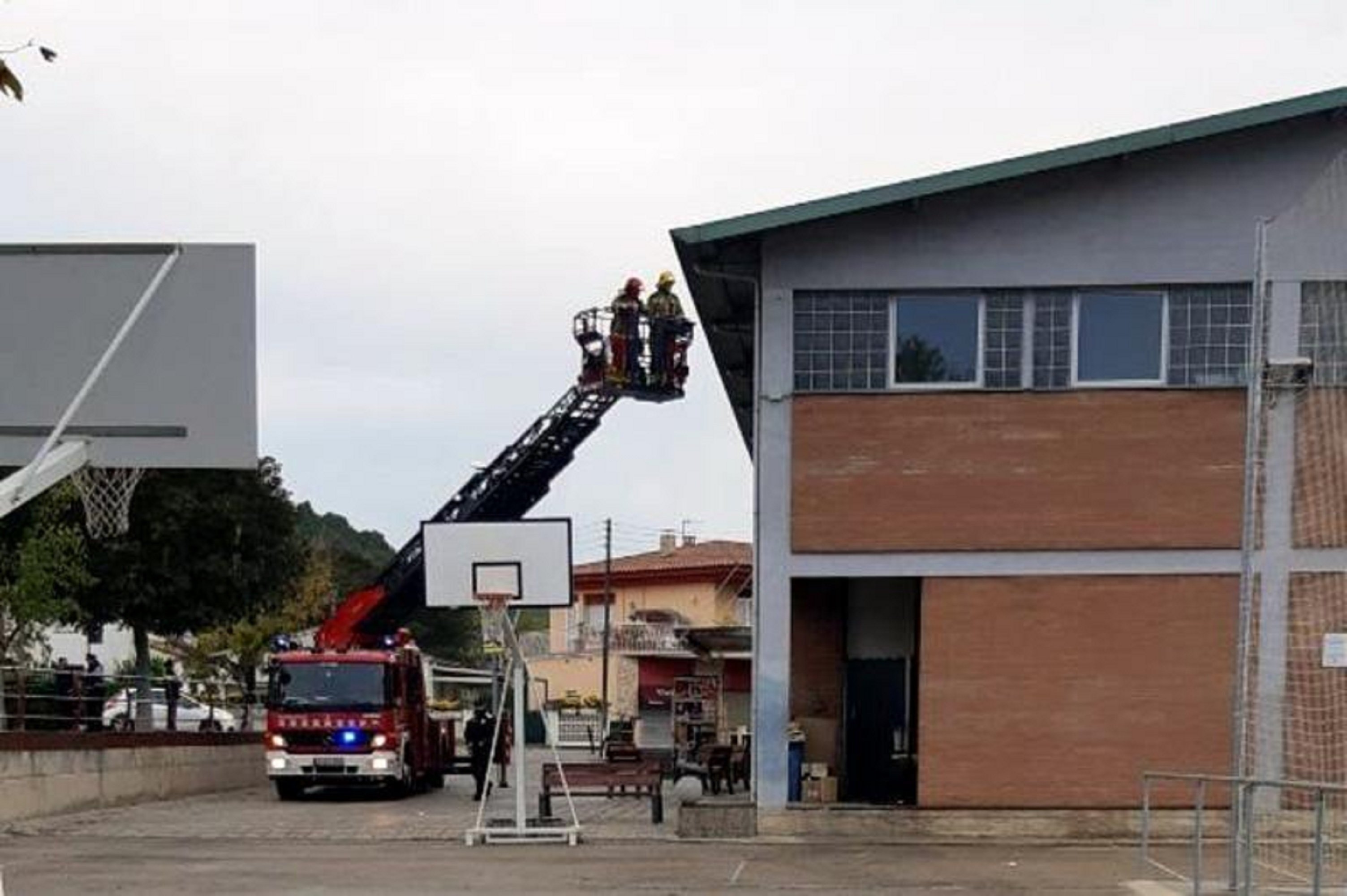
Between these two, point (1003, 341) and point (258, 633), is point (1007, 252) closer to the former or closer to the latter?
point (1003, 341)

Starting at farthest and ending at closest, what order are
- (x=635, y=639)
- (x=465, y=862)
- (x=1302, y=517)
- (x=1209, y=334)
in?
(x=635, y=639) < (x=1209, y=334) < (x=1302, y=517) < (x=465, y=862)

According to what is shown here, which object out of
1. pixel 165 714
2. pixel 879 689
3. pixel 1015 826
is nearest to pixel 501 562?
pixel 879 689

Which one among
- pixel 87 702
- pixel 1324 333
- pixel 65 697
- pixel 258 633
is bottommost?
pixel 258 633

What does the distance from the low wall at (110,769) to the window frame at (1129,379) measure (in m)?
13.9

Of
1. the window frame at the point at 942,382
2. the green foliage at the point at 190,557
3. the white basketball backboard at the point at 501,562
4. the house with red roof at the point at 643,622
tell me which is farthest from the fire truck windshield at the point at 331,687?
the house with red roof at the point at 643,622

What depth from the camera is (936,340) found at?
2048cm

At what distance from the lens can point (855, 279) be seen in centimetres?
2038

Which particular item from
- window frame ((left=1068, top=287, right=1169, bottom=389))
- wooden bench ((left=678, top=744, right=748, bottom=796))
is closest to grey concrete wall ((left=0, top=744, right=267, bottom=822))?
wooden bench ((left=678, top=744, right=748, bottom=796))

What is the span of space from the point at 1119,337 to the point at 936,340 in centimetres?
208

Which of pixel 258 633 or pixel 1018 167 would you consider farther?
pixel 258 633

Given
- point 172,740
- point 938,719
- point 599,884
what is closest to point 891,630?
point 938,719

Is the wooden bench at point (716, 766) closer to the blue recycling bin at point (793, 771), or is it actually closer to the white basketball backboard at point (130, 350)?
the blue recycling bin at point (793, 771)

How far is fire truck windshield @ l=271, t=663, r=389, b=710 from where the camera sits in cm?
2705

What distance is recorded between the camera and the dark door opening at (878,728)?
22.0m
